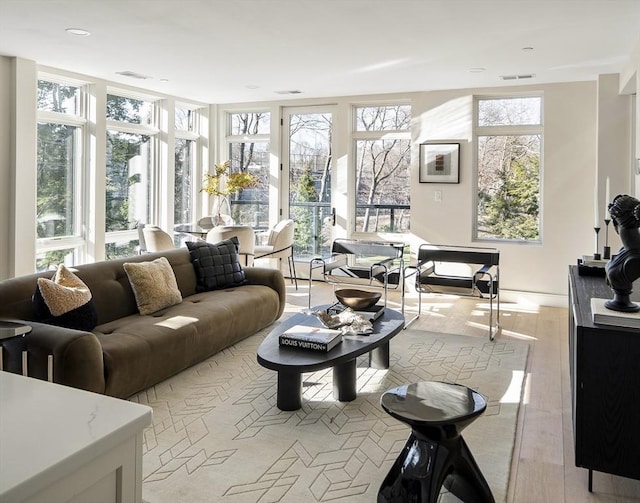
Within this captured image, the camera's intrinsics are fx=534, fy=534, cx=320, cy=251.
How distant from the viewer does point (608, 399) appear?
2.26 m

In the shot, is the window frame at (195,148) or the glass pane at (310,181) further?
the window frame at (195,148)

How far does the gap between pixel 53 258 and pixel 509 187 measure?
5533mm

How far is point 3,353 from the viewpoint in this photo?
2715 mm

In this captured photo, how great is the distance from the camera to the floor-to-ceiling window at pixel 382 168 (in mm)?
7289

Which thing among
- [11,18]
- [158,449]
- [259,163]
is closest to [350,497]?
[158,449]

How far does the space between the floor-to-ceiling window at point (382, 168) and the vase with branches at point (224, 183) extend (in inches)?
64.1

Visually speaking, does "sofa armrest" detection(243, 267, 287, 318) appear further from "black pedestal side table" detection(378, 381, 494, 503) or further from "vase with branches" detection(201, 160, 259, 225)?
"black pedestal side table" detection(378, 381, 494, 503)

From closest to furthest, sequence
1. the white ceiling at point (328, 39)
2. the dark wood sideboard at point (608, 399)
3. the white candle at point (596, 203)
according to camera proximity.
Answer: the dark wood sideboard at point (608, 399) → the white ceiling at point (328, 39) → the white candle at point (596, 203)

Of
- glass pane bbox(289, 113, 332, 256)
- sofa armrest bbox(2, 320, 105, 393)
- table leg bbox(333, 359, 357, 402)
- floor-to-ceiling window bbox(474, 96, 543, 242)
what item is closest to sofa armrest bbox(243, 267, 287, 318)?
table leg bbox(333, 359, 357, 402)

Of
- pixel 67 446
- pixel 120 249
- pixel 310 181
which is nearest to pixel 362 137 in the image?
pixel 310 181

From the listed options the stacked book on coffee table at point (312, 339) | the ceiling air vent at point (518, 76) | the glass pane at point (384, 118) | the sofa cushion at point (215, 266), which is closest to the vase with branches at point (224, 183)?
the glass pane at point (384, 118)

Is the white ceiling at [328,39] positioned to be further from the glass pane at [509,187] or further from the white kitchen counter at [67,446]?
the white kitchen counter at [67,446]

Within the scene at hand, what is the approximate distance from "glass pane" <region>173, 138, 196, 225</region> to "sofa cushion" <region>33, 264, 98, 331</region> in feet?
Answer: 14.8

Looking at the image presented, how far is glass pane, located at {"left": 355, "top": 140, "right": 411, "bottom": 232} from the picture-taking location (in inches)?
288
